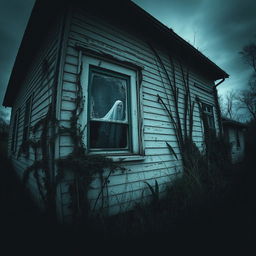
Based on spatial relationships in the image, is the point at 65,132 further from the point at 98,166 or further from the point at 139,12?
the point at 139,12

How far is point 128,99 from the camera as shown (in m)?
2.77

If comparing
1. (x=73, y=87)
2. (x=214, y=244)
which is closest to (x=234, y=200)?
(x=214, y=244)

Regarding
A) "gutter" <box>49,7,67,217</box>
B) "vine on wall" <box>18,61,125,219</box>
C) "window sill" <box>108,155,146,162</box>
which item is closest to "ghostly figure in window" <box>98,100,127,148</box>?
"window sill" <box>108,155,146,162</box>

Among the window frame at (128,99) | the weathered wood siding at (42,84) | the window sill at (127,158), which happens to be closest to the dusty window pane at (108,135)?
the window frame at (128,99)

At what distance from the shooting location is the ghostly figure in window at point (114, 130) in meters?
2.41

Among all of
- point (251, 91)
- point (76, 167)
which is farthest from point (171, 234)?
point (251, 91)

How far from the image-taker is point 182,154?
3588 mm

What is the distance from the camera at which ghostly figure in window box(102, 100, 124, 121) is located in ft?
8.12

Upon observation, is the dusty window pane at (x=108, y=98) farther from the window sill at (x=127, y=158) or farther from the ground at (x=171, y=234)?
the ground at (x=171, y=234)

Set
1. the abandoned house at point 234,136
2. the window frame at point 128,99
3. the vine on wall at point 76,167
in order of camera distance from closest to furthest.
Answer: the vine on wall at point 76,167, the window frame at point 128,99, the abandoned house at point 234,136

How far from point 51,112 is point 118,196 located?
5.79 feet

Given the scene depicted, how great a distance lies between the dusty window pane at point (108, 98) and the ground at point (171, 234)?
1745 millimetres

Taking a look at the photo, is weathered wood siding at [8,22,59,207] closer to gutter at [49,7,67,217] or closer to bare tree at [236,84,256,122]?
gutter at [49,7,67,217]

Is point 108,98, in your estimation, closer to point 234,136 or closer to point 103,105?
point 103,105
